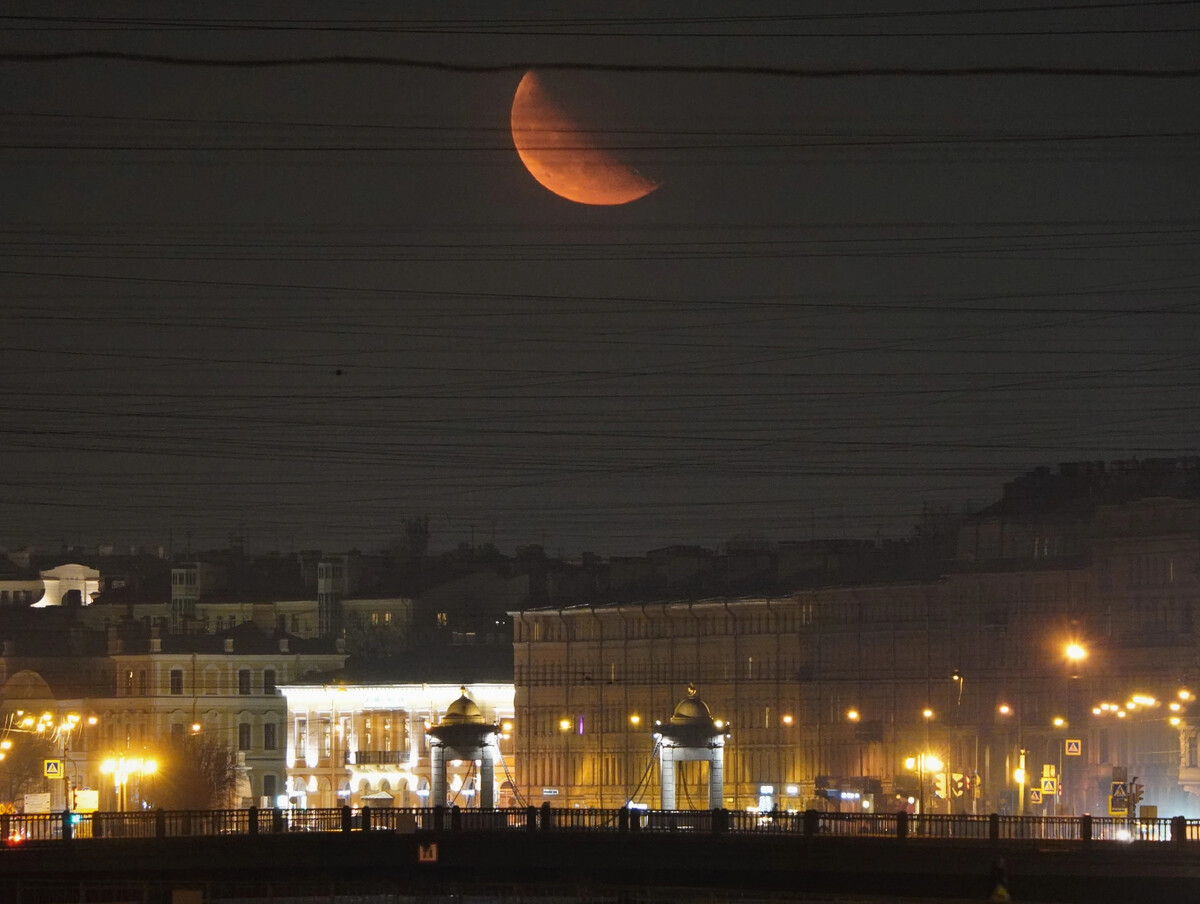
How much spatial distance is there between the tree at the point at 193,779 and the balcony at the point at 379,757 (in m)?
7.03

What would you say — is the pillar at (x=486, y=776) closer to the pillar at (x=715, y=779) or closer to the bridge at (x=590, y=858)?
the pillar at (x=715, y=779)

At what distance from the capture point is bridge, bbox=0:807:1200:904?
172 feet

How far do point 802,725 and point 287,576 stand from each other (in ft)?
191

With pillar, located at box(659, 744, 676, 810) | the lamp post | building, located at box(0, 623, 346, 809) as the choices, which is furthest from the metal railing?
building, located at box(0, 623, 346, 809)

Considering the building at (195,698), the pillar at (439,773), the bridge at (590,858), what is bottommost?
the bridge at (590,858)

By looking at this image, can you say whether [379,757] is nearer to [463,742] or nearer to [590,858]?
[463,742]

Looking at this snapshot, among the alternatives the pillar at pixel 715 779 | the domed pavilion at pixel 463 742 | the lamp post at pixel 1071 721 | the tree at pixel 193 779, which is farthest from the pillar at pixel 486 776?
the tree at pixel 193 779

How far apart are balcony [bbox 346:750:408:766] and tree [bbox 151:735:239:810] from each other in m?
7.03

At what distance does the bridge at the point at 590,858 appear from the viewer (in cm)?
5231

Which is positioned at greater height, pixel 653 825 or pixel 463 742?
pixel 463 742

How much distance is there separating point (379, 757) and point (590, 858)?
3048 inches

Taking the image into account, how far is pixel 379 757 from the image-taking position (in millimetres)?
134375

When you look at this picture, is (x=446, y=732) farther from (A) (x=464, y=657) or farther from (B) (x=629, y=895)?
(A) (x=464, y=657)

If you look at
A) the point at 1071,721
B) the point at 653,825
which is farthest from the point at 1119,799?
the point at 1071,721
